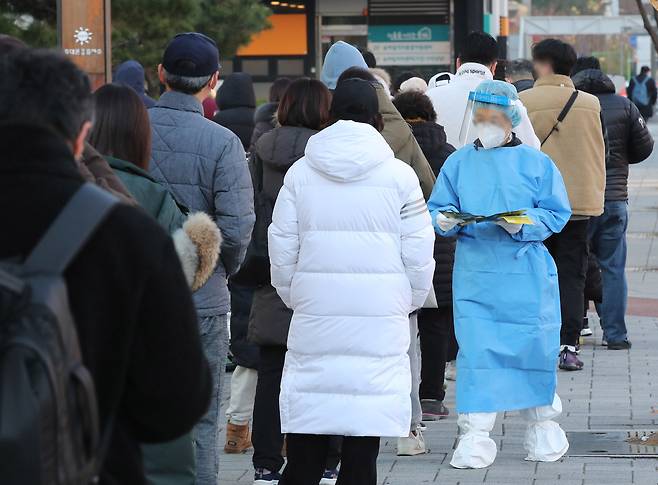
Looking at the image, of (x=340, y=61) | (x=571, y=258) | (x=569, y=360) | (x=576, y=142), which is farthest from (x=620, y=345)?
(x=340, y=61)

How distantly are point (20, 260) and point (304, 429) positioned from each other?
2.97 metres

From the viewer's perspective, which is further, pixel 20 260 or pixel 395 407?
pixel 395 407

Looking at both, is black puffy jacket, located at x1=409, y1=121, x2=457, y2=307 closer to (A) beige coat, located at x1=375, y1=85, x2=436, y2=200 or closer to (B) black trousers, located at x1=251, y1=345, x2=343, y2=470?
(A) beige coat, located at x1=375, y1=85, x2=436, y2=200

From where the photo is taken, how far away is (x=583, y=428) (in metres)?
7.59

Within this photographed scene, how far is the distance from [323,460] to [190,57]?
5.26 ft

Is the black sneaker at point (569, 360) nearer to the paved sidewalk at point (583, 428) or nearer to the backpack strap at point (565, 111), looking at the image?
the paved sidewalk at point (583, 428)

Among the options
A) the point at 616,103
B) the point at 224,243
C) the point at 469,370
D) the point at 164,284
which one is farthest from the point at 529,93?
the point at 164,284

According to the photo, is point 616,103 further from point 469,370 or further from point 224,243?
point 224,243

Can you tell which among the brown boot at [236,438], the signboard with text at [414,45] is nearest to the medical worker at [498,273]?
the brown boot at [236,438]

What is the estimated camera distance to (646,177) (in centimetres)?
2653

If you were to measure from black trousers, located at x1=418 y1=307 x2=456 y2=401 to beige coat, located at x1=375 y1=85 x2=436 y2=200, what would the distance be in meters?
1.06

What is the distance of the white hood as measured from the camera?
5.38 metres

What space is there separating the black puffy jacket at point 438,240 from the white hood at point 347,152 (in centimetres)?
242

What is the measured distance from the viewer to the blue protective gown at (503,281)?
6594 millimetres
